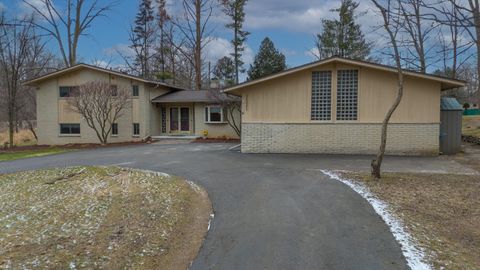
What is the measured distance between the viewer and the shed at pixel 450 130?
45.0 ft

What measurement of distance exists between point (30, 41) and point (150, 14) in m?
12.4

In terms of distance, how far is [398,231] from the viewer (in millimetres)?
5016

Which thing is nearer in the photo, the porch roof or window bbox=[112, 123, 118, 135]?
the porch roof

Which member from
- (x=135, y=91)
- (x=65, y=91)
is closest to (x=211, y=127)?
(x=135, y=91)

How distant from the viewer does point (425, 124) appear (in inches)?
516

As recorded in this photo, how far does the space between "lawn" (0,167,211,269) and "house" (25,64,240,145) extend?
14.1m

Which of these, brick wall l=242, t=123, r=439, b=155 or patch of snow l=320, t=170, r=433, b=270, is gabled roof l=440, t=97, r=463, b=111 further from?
patch of snow l=320, t=170, r=433, b=270

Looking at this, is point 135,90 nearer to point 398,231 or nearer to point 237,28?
point 237,28

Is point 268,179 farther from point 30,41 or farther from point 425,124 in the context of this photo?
point 30,41

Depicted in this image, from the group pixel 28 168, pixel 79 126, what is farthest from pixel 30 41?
pixel 28 168

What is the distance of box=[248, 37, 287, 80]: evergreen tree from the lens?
34375 millimetres

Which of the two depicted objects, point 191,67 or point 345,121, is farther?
point 191,67

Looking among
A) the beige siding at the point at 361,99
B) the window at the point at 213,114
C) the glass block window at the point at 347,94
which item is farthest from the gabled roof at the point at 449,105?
the window at the point at 213,114

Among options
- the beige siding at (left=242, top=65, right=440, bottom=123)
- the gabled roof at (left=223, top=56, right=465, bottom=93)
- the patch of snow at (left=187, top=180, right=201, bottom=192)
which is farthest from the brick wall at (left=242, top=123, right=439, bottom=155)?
the patch of snow at (left=187, top=180, right=201, bottom=192)
